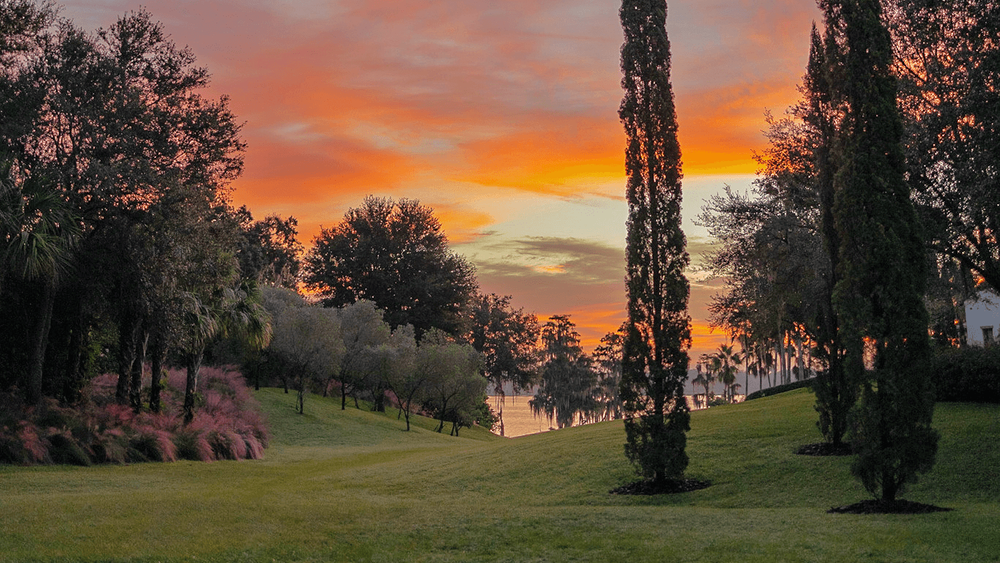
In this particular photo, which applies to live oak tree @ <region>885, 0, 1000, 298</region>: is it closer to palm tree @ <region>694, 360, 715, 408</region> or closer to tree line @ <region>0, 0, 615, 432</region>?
tree line @ <region>0, 0, 615, 432</region>

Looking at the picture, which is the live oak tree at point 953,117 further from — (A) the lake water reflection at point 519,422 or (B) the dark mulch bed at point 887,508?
(A) the lake water reflection at point 519,422

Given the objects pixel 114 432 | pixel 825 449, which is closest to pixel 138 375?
pixel 114 432

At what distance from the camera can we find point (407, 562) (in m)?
10.7

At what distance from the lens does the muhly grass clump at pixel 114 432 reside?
66.8 feet

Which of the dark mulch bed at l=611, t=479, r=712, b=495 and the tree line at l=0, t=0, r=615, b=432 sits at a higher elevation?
the tree line at l=0, t=0, r=615, b=432

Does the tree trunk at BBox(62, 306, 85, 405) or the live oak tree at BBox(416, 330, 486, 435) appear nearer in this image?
the tree trunk at BBox(62, 306, 85, 405)

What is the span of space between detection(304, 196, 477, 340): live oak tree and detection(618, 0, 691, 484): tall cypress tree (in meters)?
55.0

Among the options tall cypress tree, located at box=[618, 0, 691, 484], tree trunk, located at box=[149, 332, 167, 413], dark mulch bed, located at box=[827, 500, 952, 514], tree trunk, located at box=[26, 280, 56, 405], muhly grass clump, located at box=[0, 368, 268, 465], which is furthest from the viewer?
tree trunk, located at box=[149, 332, 167, 413]

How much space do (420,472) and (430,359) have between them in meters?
30.1

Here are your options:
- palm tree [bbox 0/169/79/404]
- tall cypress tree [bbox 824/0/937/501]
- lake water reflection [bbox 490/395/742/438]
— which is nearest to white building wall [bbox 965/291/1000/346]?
lake water reflection [bbox 490/395/742/438]

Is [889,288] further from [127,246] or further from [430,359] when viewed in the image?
[430,359]

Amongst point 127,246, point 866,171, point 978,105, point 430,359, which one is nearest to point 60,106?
point 127,246

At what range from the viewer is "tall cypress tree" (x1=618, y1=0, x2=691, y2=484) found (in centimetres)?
1652

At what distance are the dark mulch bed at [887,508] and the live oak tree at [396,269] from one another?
196 ft
